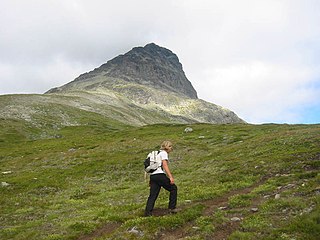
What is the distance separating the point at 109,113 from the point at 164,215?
159m

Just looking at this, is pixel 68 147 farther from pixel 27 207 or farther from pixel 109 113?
pixel 109 113

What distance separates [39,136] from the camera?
103m

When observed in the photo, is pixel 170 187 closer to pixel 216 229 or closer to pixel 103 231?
pixel 216 229

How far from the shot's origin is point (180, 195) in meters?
23.6

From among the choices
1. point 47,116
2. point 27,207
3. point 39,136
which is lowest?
point 27,207

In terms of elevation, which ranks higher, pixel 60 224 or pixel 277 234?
pixel 277 234

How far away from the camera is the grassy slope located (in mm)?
15258

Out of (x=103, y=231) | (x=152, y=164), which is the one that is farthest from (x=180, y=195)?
(x=103, y=231)

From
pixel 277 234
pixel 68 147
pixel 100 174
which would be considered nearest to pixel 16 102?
pixel 68 147

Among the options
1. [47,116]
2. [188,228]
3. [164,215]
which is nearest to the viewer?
[188,228]

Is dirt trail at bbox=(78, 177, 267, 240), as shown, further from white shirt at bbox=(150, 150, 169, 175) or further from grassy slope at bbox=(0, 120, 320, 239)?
white shirt at bbox=(150, 150, 169, 175)

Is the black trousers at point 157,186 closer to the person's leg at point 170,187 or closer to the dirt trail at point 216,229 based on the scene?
the person's leg at point 170,187

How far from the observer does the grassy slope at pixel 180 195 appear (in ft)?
50.1

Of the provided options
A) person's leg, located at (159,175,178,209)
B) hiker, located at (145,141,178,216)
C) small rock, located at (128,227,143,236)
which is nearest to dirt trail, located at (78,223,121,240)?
small rock, located at (128,227,143,236)
